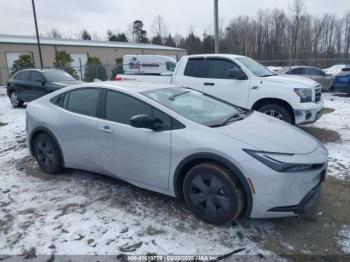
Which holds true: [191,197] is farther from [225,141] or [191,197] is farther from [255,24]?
[255,24]

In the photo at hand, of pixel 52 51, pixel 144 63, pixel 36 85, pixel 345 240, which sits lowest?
pixel 345 240

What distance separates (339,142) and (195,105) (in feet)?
12.8

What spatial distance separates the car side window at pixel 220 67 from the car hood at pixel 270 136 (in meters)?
3.53

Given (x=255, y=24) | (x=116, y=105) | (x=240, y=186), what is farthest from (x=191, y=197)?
(x=255, y=24)

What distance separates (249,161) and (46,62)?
33.6 metres

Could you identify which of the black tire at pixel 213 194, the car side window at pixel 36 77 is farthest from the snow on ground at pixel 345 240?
the car side window at pixel 36 77

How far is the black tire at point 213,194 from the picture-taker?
3.01m

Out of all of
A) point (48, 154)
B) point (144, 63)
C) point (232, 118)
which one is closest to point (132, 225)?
point (232, 118)

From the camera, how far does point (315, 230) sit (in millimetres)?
3168

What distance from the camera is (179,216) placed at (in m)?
3.48

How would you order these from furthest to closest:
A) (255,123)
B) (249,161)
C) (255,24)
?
1. (255,24)
2. (255,123)
3. (249,161)

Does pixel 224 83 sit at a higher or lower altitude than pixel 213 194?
higher

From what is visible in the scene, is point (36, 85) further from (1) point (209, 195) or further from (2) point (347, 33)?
(2) point (347, 33)

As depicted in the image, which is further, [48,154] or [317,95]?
[317,95]
